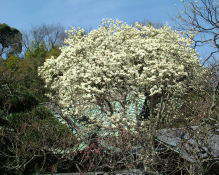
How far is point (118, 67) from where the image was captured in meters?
12.0

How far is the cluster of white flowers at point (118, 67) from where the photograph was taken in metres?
11.7

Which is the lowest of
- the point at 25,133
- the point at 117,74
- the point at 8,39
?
the point at 25,133

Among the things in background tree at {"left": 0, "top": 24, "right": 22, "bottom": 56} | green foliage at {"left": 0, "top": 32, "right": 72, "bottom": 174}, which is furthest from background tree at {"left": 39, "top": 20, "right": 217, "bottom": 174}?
background tree at {"left": 0, "top": 24, "right": 22, "bottom": 56}

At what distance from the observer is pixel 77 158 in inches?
356

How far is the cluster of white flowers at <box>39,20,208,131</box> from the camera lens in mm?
11742

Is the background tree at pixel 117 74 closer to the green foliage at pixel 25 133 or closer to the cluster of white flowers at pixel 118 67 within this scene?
the cluster of white flowers at pixel 118 67

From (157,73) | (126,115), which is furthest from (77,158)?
(157,73)

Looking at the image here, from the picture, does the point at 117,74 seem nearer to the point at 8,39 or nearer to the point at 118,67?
the point at 118,67

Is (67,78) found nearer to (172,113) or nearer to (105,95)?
(105,95)

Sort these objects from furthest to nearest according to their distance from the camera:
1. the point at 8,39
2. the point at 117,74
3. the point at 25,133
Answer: the point at 8,39 < the point at 117,74 < the point at 25,133

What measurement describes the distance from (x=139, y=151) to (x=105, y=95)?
5675mm

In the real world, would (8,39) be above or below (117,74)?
above

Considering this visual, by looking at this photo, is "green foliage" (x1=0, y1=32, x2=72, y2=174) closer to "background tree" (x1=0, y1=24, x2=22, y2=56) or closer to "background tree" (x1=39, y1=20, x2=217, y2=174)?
"background tree" (x1=39, y1=20, x2=217, y2=174)

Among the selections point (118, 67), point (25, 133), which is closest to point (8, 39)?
point (118, 67)
